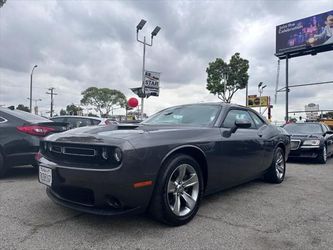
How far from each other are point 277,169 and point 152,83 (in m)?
6.33

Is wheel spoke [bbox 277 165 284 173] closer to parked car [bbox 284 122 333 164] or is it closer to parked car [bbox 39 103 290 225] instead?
parked car [bbox 39 103 290 225]

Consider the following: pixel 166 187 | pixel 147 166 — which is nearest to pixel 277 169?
pixel 166 187

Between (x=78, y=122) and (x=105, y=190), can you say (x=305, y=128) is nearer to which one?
(x=78, y=122)

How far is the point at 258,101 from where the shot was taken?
31.9 meters

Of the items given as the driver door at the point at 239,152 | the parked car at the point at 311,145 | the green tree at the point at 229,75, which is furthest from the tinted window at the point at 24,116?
the green tree at the point at 229,75

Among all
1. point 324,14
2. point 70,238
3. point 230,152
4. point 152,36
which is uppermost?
point 324,14

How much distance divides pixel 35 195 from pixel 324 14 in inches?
1153

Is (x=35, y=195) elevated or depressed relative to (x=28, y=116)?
depressed

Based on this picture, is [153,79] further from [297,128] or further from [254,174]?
[254,174]

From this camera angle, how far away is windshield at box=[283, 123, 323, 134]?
9.48 meters

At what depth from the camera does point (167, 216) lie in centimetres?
303

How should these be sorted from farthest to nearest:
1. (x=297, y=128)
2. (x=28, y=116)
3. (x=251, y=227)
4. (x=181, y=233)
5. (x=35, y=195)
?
(x=297, y=128) → (x=28, y=116) → (x=35, y=195) → (x=251, y=227) → (x=181, y=233)

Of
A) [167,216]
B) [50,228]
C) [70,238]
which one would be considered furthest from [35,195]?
[167,216]

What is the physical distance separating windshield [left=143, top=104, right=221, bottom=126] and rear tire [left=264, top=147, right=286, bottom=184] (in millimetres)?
1818
